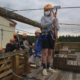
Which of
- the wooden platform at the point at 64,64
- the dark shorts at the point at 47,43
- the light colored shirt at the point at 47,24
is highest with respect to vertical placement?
the light colored shirt at the point at 47,24

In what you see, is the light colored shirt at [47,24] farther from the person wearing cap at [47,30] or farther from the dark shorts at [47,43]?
the dark shorts at [47,43]

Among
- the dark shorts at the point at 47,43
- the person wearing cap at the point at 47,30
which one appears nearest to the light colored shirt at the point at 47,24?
the person wearing cap at the point at 47,30

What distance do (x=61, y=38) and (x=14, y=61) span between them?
10237 mm

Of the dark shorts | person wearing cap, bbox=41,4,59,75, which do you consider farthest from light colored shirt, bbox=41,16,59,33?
the dark shorts

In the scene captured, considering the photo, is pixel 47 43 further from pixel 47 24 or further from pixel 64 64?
pixel 64 64

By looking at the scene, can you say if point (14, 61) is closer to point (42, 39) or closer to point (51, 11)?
point (42, 39)

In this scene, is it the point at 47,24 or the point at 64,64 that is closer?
the point at 47,24

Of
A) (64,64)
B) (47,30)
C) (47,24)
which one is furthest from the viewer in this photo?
(64,64)

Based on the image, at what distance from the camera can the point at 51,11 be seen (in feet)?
6.97

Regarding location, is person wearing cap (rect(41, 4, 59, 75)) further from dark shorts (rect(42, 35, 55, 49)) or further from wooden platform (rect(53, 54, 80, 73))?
wooden platform (rect(53, 54, 80, 73))

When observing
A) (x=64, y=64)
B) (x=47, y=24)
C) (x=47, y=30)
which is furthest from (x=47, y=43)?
(x=64, y=64)

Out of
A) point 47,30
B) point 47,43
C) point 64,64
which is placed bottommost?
point 64,64

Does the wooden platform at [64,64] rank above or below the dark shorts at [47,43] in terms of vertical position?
below

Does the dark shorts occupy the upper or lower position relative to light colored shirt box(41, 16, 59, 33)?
lower
